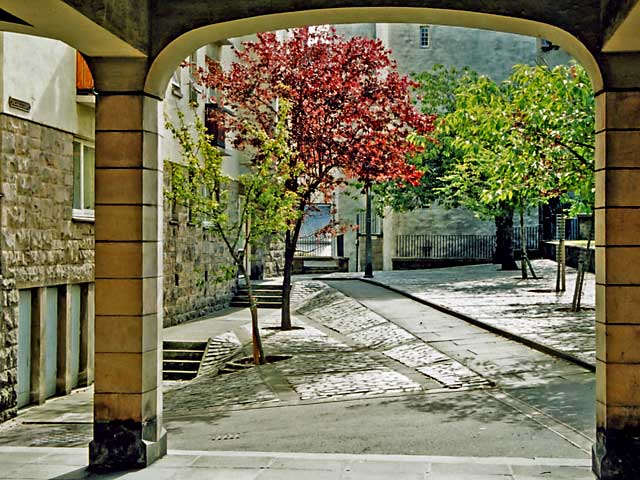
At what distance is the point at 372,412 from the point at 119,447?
432 cm

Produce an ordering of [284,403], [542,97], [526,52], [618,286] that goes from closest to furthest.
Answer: [618,286] → [284,403] → [542,97] → [526,52]

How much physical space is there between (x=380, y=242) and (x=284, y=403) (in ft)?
86.0

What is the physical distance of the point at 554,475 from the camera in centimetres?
670

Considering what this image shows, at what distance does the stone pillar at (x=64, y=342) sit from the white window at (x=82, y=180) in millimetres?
1345

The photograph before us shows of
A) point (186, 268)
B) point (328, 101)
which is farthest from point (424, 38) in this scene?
point (328, 101)

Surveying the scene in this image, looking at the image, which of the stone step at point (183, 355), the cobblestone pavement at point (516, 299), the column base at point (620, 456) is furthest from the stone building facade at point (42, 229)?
the column base at point (620, 456)

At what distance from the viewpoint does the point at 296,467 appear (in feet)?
22.9

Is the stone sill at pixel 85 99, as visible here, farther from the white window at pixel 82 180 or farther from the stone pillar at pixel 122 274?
the stone pillar at pixel 122 274

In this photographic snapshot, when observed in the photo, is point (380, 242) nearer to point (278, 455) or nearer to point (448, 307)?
point (448, 307)

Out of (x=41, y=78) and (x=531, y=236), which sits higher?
(x=41, y=78)

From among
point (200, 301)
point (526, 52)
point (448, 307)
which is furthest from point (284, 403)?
point (526, 52)

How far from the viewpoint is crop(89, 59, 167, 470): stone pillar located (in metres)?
6.91

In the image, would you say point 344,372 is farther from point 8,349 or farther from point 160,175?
point 160,175

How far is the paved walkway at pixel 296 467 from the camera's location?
21.9 feet
